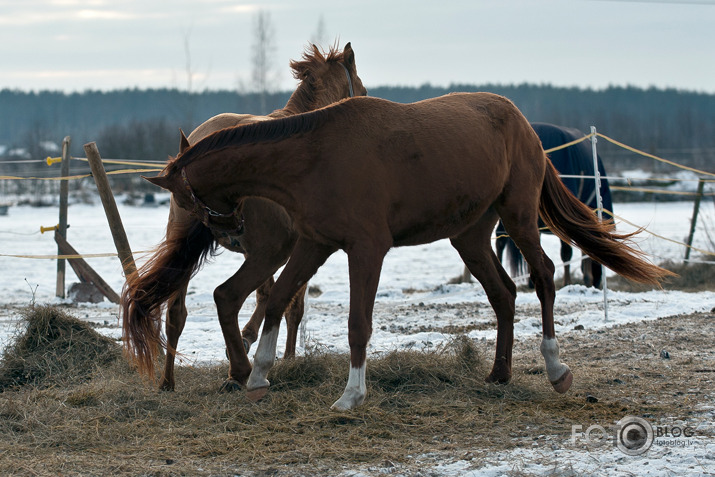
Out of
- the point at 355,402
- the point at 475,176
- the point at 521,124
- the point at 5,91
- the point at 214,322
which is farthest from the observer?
the point at 5,91

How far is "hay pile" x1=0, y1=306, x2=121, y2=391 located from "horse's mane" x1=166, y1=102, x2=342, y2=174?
1794mm

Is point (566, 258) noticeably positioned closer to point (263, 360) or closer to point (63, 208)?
point (63, 208)

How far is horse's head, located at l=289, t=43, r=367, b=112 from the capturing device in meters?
5.61

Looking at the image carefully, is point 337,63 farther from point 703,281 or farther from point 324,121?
point 703,281

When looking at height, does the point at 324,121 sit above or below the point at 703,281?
above

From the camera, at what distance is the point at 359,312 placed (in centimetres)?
406

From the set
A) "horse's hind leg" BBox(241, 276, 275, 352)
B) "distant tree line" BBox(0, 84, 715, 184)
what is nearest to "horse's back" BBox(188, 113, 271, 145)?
"horse's hind leg" BBox(241, 276, 275, 352)

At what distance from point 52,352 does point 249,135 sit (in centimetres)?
232

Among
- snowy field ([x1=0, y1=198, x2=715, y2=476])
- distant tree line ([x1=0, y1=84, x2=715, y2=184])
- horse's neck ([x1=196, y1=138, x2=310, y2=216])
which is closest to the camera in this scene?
snowy field ([x1=0, y1=198, x2=715, y2=476])

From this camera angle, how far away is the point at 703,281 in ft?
33.4

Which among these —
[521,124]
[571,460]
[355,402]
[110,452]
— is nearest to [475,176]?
[521,124]

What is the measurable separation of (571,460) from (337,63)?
12.2ft

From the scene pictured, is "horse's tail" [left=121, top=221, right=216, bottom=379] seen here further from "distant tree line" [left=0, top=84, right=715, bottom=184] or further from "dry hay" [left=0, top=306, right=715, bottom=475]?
"distant tree line" [left=0, top=84, right=715, bottom=184]

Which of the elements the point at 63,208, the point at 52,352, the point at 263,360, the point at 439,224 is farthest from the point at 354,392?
the point at 63,208
